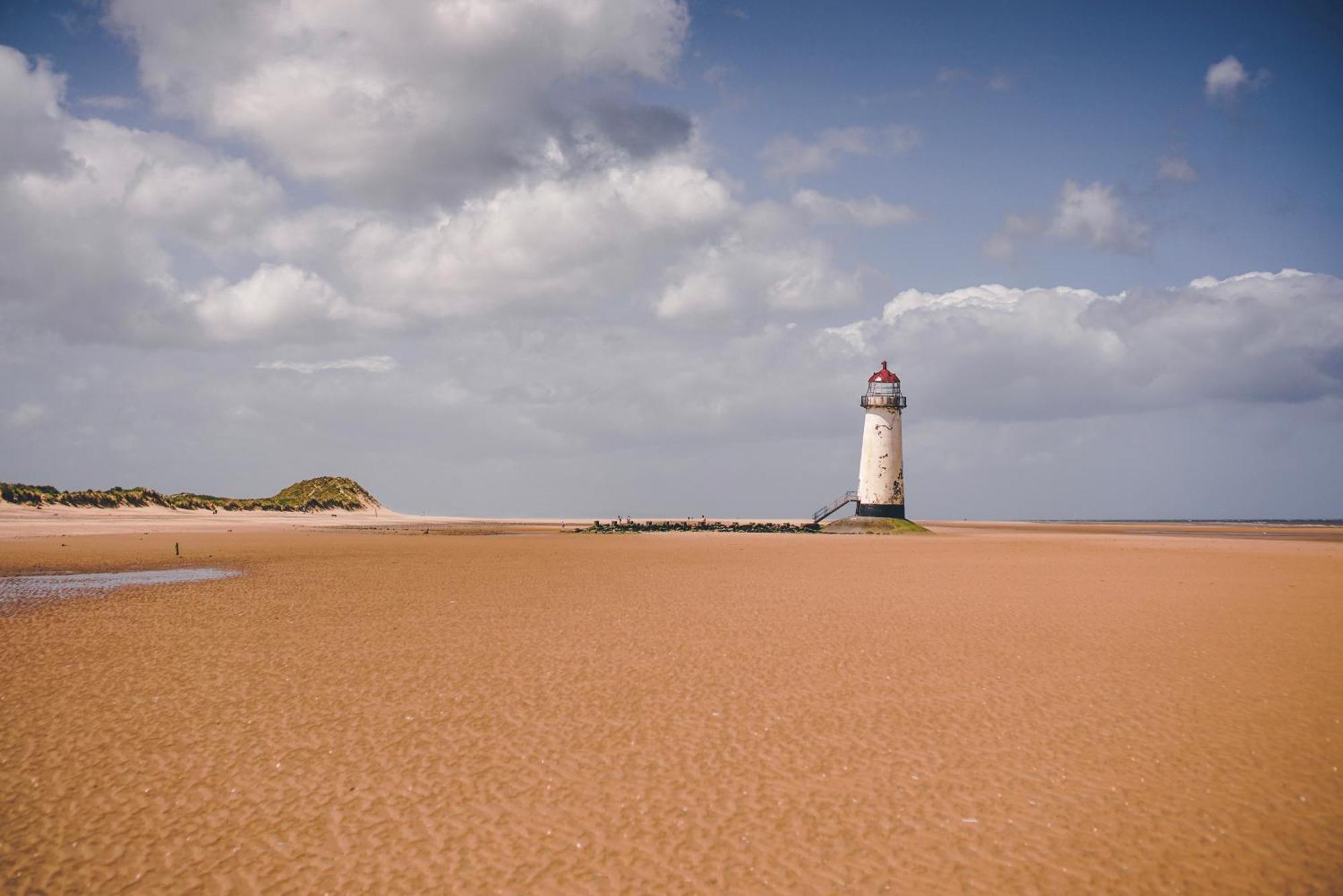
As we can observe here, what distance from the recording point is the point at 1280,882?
6.28m

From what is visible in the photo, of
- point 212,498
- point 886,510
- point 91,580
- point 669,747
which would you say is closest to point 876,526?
point 886,510

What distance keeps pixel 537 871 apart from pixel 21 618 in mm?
16633

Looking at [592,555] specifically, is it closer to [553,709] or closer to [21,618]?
[21,618]

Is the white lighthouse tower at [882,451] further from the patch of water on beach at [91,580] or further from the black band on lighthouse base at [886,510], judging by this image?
the patch of water on beach at [91,580]

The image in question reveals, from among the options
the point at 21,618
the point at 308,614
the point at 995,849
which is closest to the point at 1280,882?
the point at 995,849

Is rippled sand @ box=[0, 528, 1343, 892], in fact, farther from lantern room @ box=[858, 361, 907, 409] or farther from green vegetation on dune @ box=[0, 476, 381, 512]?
green vegetation on dune @ box=[0, 476, 381, 512]

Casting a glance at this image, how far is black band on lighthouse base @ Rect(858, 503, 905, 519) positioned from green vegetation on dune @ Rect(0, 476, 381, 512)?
212 ft

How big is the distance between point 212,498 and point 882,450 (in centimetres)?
7040

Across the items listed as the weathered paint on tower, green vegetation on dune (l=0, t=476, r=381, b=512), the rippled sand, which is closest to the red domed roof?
the weathered paint on tower

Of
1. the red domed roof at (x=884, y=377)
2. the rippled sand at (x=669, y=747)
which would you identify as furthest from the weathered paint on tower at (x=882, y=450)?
the rippled sand at (x=669, y=747)

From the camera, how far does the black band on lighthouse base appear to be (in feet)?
193

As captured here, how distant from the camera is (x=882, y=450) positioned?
2298 inches

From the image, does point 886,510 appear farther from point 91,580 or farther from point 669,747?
point 669,747

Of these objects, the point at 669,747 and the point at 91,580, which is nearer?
the point at 669,747
